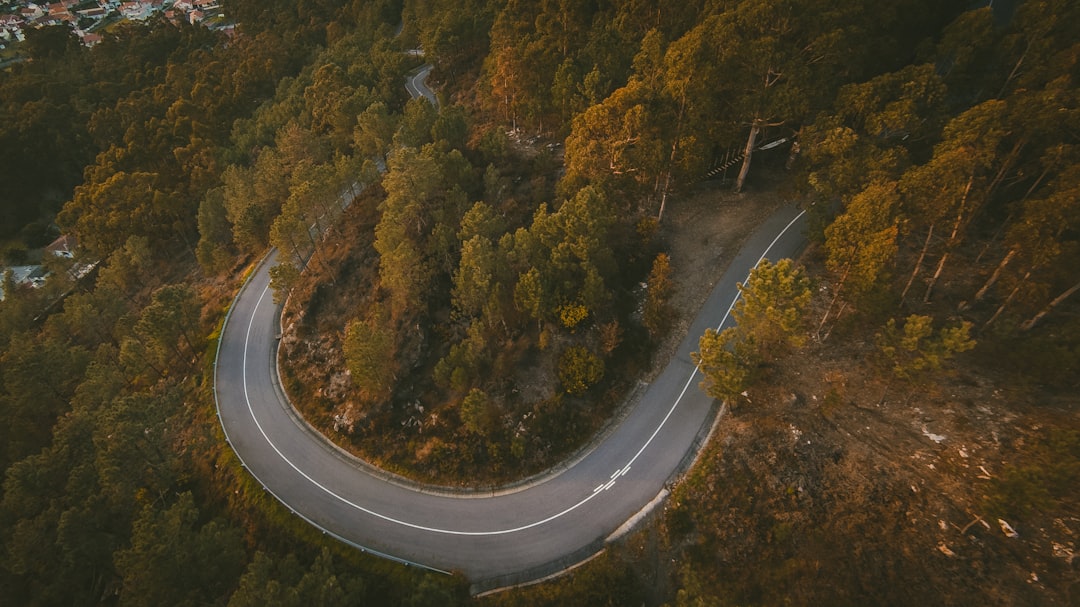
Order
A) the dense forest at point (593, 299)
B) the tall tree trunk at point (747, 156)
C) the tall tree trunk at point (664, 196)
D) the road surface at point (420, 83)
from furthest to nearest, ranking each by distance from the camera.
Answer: the road surface at point (420, 83) < the tall tree trunk at point (664, 196) < the tall tree trunk at point (747, 156) < the dense forest at point (593, 299)

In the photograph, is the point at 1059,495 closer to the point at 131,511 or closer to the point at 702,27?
the point at 702,27

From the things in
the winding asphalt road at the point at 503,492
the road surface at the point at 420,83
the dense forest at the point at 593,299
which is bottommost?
the winding asphalt road at the point at 503,492

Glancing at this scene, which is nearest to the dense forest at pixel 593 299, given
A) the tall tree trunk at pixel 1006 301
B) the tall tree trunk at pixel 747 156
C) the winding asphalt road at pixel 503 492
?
the tall tree trunk at pixel 1006 301

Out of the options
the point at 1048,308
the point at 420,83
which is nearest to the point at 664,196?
the point at 1048,308

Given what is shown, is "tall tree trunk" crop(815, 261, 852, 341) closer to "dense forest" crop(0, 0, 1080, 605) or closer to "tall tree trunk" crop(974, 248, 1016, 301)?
"dense forest" crop(0, 0, 1080, 605)

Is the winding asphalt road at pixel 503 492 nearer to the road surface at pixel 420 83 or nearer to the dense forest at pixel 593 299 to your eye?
the dense forest at pixel 593 299

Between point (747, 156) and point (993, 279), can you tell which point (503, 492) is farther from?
point (747, 156)

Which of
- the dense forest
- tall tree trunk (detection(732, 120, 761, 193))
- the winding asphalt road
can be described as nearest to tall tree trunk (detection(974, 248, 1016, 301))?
the dense forest
